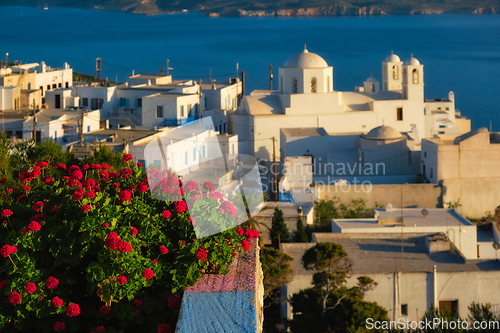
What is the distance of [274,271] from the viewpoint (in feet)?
33.9

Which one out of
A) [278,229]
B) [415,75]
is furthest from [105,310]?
[415,75]

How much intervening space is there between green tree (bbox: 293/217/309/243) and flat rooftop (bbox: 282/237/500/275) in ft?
2.66

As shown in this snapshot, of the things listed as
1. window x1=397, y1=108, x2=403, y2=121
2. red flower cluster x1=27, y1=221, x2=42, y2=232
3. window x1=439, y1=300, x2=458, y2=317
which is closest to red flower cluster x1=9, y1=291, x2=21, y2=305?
red flower cluster x1=27, y1=221, x2=42, y2=232

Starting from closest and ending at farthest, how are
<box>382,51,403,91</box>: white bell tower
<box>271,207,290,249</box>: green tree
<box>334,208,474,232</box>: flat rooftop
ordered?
1. <box>271,207,290,249</box>: green tree
2. <box>334,208,474,232</box>: flat rooftop
3. <box>382,51,403,91</box>: white bell tower

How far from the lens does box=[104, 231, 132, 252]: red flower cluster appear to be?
2553 millimetres

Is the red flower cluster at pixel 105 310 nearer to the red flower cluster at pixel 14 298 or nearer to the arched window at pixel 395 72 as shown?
the red flower cluster at pixel 14 298

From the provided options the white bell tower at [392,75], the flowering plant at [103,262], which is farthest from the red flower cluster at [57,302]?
the white bell tower at [392,75]

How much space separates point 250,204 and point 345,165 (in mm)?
17450

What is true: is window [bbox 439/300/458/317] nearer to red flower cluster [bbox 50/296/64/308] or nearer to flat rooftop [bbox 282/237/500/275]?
flat rooftop [bbox 282/237/500/275]

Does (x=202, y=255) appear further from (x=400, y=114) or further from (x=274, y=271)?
(x=400, y=114)

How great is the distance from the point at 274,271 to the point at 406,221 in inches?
233

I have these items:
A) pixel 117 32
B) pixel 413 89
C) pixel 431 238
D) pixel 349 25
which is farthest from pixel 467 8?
pixel 431 238

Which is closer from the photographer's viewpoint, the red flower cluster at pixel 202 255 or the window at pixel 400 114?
the red flower cluster at pixel 202 255

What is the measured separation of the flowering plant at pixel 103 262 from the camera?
103 inches
